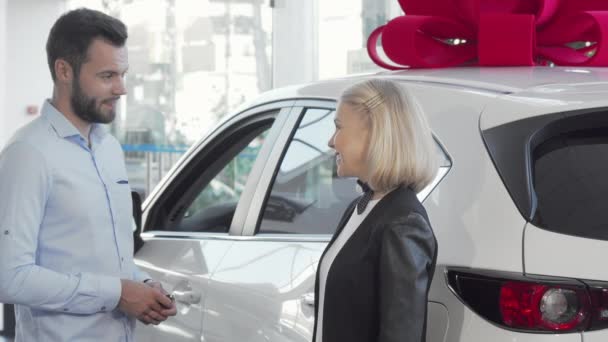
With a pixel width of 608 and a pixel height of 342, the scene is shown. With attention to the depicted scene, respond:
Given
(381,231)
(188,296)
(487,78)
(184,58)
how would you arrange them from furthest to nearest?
(184,58)
(188,296)
(487,78)
(381,231)

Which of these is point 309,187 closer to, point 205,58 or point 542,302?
point 542,302

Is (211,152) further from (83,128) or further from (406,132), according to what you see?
(406,132)

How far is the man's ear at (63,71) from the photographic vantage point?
2.61 meters

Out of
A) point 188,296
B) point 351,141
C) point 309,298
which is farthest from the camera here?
point 188,296

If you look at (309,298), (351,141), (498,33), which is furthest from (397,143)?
(498,33)

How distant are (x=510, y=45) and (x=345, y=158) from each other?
2.55 feet

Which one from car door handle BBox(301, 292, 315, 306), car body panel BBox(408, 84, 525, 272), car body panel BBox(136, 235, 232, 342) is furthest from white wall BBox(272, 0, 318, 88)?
car body panel BBox(408, 84, 525, 272)

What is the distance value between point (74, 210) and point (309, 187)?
74 centimetres

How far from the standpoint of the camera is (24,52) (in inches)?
410

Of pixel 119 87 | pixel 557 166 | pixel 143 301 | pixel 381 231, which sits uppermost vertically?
pixel 119 87

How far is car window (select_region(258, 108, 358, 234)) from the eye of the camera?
2.84m

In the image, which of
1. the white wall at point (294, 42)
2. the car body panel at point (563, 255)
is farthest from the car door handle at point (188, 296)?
the white wall at point (294, 42)

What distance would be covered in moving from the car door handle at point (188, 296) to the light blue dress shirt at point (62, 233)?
417 millimetres

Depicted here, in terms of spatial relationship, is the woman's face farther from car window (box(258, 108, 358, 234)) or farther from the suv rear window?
car window (box(258, 108, 358, 234))
